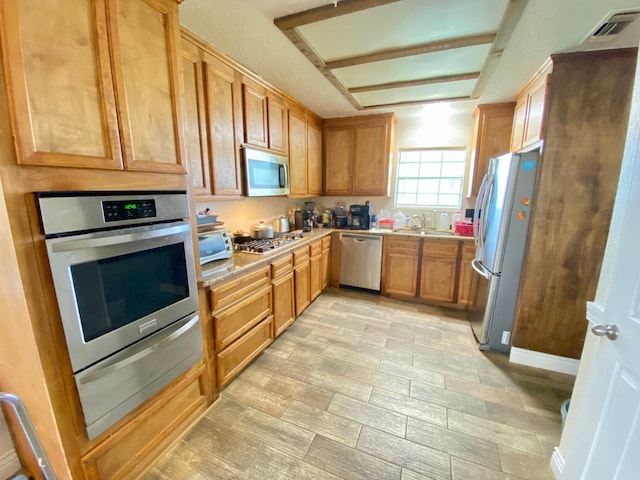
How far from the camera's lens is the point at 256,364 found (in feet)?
7.39

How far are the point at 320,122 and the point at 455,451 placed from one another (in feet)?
12.6

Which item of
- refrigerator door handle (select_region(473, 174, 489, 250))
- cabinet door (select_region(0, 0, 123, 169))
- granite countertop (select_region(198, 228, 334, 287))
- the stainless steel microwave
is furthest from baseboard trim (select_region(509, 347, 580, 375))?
cabinet door (select_region(0, 0, 123, 169))

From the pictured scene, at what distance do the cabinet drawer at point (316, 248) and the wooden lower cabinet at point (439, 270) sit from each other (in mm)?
1366

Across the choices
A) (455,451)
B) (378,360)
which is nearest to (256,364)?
(378,360)

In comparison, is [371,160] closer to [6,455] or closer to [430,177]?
[430,177]

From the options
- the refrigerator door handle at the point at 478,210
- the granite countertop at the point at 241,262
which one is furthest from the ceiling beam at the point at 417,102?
the granite countertop at the point at 241,262

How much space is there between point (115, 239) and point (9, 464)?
4.72 feet

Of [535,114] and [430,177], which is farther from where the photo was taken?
[430,177]

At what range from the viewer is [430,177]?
3.89m

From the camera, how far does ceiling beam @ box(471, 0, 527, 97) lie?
1.37 metres

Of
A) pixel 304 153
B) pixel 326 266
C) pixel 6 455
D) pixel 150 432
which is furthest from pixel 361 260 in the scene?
pixel 6 455

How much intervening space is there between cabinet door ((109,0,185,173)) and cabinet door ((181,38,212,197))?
35 centimetres

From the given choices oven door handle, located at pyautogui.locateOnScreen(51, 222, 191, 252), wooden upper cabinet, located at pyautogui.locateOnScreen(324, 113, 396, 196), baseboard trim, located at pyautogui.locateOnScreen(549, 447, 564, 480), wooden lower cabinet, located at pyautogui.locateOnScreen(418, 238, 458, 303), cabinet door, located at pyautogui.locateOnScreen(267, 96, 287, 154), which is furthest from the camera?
wooden upper cabinet, located at pyautogui.locateOnScreen(324, 113, 396, 196)

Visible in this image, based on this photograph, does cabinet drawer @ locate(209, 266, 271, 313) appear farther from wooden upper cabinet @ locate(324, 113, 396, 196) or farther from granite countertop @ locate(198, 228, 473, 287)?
wooden upper cabinet @ locate(324, 113, 396, 196)
